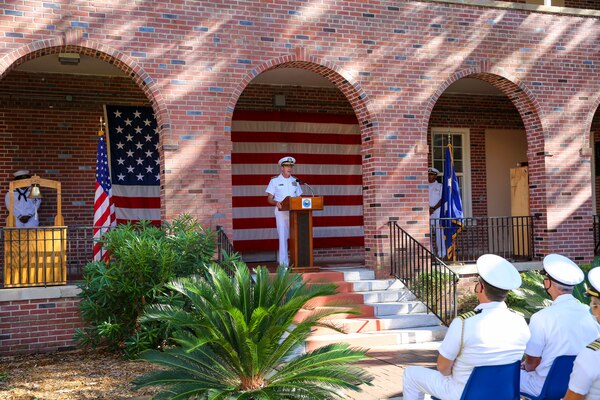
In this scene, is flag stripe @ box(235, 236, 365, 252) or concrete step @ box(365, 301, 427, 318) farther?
flag stripe @ box(235, 236, 365, 252)

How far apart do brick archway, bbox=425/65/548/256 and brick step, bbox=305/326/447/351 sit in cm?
386

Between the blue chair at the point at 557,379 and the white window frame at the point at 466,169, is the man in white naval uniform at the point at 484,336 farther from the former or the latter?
the white window frame at the point at 466,169

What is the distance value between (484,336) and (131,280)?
5454 mm

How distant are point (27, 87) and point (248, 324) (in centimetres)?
870

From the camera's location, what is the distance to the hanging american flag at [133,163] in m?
12.4

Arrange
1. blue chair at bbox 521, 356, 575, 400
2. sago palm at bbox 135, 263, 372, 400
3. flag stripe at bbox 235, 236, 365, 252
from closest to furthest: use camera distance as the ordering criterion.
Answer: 1. blue chair at bbox 521, 356, 575, 400
2. sago palm at bbox 135, 263, 372, 400
3. flag stripe at bbox 235, 236, 365, 252

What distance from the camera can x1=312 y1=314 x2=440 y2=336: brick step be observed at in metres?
9.41

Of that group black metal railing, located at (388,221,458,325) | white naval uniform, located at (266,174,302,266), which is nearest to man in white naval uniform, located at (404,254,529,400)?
black metal railing, located at (388,221,458,325)

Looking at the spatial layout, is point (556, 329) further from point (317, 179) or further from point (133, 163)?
point (317, 179)

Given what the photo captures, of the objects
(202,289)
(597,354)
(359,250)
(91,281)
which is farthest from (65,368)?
(359,250)

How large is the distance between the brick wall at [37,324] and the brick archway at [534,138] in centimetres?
716

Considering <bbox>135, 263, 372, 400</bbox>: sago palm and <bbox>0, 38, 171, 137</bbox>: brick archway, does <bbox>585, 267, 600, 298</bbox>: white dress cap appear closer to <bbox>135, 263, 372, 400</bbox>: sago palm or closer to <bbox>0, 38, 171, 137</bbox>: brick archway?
<bbox>135, 263, 372, 400</bbox>: sago palm

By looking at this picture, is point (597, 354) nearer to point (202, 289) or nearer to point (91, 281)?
point (202, 289)

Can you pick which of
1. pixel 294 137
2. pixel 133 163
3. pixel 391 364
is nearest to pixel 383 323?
pixel 391 364
